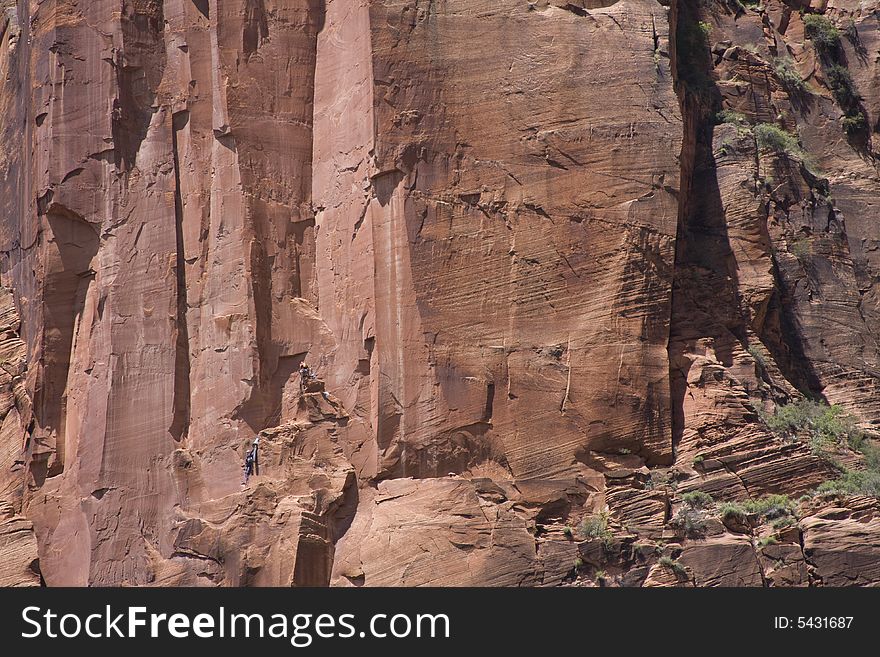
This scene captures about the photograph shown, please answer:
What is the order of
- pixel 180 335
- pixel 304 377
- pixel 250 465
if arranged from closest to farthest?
pixel 250 465
pixel 304 377
pixel 180 335

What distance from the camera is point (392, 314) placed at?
1586 inches

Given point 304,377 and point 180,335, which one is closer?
point 304,377

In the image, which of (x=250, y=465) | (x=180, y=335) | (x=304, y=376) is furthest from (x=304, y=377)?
(x=180, y=335)

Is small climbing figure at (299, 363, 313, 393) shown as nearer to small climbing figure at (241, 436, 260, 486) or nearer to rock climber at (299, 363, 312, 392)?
rock climber at (299, 363, 312, 392)

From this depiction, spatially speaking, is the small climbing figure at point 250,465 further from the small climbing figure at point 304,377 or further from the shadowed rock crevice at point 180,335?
the shadowed rock crevice at point 180,335

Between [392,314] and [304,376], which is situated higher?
[392,314]

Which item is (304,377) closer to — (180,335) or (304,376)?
(304,376)

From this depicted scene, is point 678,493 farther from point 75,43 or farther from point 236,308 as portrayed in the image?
point 75,43

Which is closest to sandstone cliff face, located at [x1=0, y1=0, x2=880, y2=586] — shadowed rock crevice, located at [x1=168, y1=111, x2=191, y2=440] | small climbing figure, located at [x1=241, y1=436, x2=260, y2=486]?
shadowed rock crevice, located at [x1=168, y1=111, x2=191, y2=440]

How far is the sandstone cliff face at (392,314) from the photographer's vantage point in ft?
128

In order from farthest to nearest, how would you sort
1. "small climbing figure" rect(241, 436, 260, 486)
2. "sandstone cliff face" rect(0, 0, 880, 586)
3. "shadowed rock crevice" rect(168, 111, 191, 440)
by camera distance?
"shadowed rock crevice" rect(168, 111, 191, 440)
"small climbing figure" rect(241, 436, 260, 486)
"sandstone cliff face" rect(0, 0, 880, 586)

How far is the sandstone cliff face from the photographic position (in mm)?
39125

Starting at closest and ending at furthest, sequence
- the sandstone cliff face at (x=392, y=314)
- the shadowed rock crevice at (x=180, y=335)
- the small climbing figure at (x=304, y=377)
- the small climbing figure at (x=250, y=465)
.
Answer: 1. the sandstone cliff face at (x=392, y=314)
2. the small climbing figure at (x=250, y=465)
3. the small climbing figure at (x=304, y=377)
4. the shadowed rock crevice at (x=180, y=335)

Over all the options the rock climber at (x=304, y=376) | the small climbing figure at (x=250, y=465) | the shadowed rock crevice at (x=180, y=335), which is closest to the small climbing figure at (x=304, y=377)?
the rock climber at (x=304, y=376)
